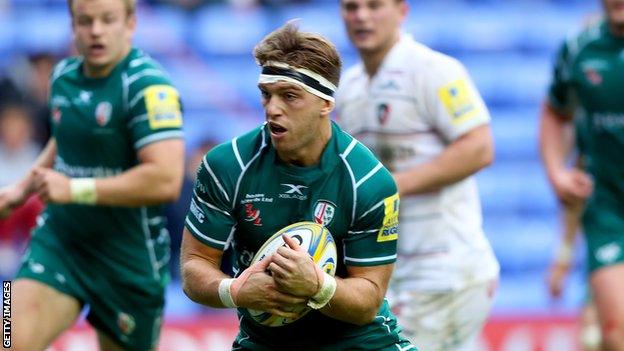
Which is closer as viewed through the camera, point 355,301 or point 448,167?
point 355,301

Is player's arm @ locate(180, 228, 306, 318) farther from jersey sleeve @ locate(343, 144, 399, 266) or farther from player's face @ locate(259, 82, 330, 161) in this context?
player's face @ locate(259, 82, 330, 161)

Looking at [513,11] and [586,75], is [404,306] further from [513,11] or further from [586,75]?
[513,11]

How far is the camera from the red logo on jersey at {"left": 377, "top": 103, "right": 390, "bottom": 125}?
24.0ft

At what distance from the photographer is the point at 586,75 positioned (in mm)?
7816

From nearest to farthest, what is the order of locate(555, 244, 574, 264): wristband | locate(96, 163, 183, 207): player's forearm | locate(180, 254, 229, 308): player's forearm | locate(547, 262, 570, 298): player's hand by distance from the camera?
locate(180, 254, 229, 308): player's forearm
locate(96, 163, 183, 207): player's forearm
locate(547, 262, 570, 298): player's hand
locate(555, 244, 574, 264): wristband

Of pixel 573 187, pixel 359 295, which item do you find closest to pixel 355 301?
pixel 359 295

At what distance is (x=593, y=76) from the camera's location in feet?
25.5

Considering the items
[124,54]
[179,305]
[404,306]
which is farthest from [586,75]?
[179,305]

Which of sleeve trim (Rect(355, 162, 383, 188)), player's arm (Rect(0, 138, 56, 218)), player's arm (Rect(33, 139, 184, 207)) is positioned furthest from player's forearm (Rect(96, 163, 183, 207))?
sleeve trim (Rect(355, 162, 383, 188))

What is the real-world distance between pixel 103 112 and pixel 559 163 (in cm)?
283

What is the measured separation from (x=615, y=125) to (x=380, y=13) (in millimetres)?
1498

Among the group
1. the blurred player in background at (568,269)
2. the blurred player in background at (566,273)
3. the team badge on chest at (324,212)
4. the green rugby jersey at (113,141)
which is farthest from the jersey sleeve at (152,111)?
the blurred player in background at (566,273)

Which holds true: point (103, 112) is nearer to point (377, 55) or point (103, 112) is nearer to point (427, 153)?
point (377, 55)

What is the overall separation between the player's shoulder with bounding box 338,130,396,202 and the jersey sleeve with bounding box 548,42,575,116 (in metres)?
2.90
